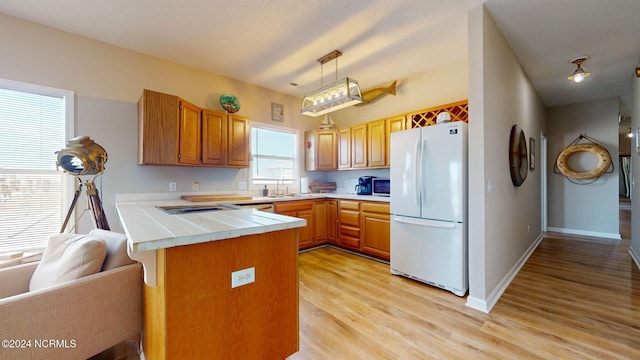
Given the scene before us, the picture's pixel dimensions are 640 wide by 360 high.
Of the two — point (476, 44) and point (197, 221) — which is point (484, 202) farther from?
point (197, 221)

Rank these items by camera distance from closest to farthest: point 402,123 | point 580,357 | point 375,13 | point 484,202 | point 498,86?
point 580,357 < point 484,202 < point 375,13 < point 498,86 < point 402,123

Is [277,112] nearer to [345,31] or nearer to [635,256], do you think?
[345,31]

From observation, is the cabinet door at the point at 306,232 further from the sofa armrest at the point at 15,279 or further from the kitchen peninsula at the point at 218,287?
the sofa armrest at the point at 15,279

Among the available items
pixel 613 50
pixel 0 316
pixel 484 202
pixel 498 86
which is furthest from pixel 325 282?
pixel 613 50

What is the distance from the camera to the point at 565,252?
12.3 feet

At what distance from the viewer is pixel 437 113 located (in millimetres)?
3297

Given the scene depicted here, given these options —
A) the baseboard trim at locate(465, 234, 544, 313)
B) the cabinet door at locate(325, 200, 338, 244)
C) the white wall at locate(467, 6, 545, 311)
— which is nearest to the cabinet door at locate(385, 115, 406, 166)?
the cabinet door at locate(325, 200, 338, 244)

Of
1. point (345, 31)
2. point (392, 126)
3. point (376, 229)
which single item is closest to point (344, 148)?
point (392, 126)

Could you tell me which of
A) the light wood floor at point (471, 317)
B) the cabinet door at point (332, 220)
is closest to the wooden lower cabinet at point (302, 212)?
the cabinet door at point (332, 220)

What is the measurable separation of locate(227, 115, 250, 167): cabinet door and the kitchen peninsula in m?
2.22

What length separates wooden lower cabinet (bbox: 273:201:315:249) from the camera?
11.7 feet

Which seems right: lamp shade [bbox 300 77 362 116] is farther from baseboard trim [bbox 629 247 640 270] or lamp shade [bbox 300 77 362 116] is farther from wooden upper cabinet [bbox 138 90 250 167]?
baseboard trim [bbox 629 247 640 270]

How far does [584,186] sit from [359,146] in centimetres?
452

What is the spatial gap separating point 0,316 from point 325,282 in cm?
225
